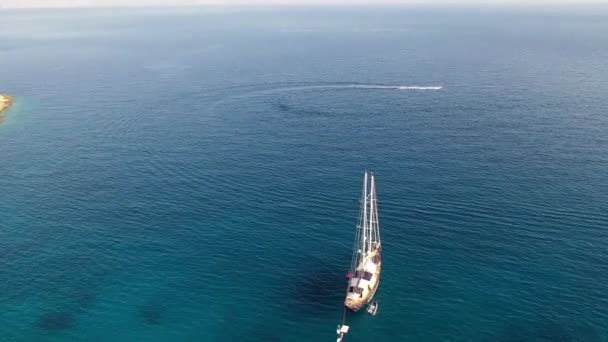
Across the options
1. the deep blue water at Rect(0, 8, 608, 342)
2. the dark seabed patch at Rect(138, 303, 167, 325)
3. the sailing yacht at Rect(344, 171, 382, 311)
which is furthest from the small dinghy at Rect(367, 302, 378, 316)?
the dark seabed patch at Rect(138, 303, 167, 325)

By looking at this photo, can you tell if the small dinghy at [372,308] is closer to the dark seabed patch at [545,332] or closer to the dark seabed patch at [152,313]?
the dark seabed patch at [545,332]

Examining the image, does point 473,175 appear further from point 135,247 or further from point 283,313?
point 135,247

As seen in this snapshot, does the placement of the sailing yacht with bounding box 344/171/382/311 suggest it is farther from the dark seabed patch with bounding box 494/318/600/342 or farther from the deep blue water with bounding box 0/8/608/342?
the dark seabed patch with bounding box 494/318/600/342

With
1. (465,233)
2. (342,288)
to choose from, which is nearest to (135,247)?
(342,288)

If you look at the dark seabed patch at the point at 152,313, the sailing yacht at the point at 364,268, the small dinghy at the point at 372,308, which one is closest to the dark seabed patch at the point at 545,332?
the small dinghy at the point at 372,308

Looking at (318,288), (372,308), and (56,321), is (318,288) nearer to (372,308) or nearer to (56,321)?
(372,308)

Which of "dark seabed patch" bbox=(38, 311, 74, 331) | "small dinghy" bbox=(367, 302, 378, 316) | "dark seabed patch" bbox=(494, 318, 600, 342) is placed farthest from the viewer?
"small dinghy" bbox=(367, 302, 378, 316)

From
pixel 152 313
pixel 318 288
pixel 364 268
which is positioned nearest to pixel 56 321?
pixel 152 313

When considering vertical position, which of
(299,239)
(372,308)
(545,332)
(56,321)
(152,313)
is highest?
(299,239)
